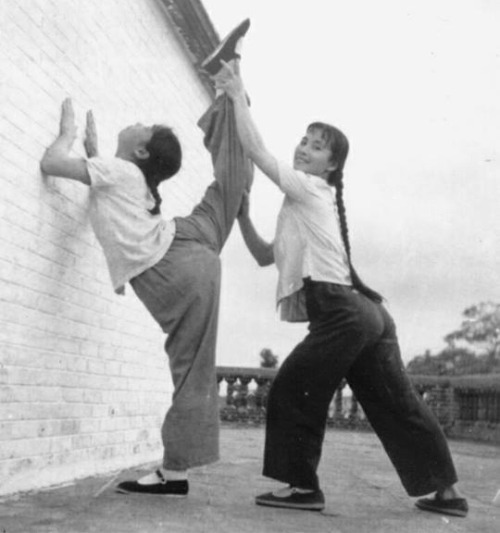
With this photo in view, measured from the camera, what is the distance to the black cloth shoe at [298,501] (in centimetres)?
379

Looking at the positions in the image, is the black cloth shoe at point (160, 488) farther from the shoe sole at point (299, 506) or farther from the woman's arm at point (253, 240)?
the woman's arm at point (253, 240)

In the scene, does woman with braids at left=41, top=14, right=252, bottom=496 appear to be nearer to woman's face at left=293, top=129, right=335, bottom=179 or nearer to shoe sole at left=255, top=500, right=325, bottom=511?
shoe sole at left=255, top=500, right=325, bottom=511

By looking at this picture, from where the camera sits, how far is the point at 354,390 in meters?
4.04

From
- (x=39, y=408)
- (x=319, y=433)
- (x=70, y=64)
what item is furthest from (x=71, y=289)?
(x=319, y=433)

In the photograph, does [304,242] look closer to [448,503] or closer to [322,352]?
[322,352]

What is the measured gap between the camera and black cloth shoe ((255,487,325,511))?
12.4 feet

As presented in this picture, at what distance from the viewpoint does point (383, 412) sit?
399cm

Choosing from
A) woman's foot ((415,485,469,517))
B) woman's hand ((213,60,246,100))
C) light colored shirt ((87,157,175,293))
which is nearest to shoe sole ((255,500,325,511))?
woman's foot ((415,485,469,517))

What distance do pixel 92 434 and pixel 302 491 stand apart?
3.85ft

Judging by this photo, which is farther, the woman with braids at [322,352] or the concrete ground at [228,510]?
the woman with braids at [322,352]

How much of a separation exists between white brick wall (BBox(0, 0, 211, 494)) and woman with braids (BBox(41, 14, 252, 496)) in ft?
0.64

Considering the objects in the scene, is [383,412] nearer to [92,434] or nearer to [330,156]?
[330,156]

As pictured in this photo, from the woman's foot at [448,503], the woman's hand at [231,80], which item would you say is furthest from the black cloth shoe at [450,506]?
the woman's hand at [231,80]

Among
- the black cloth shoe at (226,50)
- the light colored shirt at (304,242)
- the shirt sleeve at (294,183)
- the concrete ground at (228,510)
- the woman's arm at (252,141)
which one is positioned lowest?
the concrete ground at (228,510)
